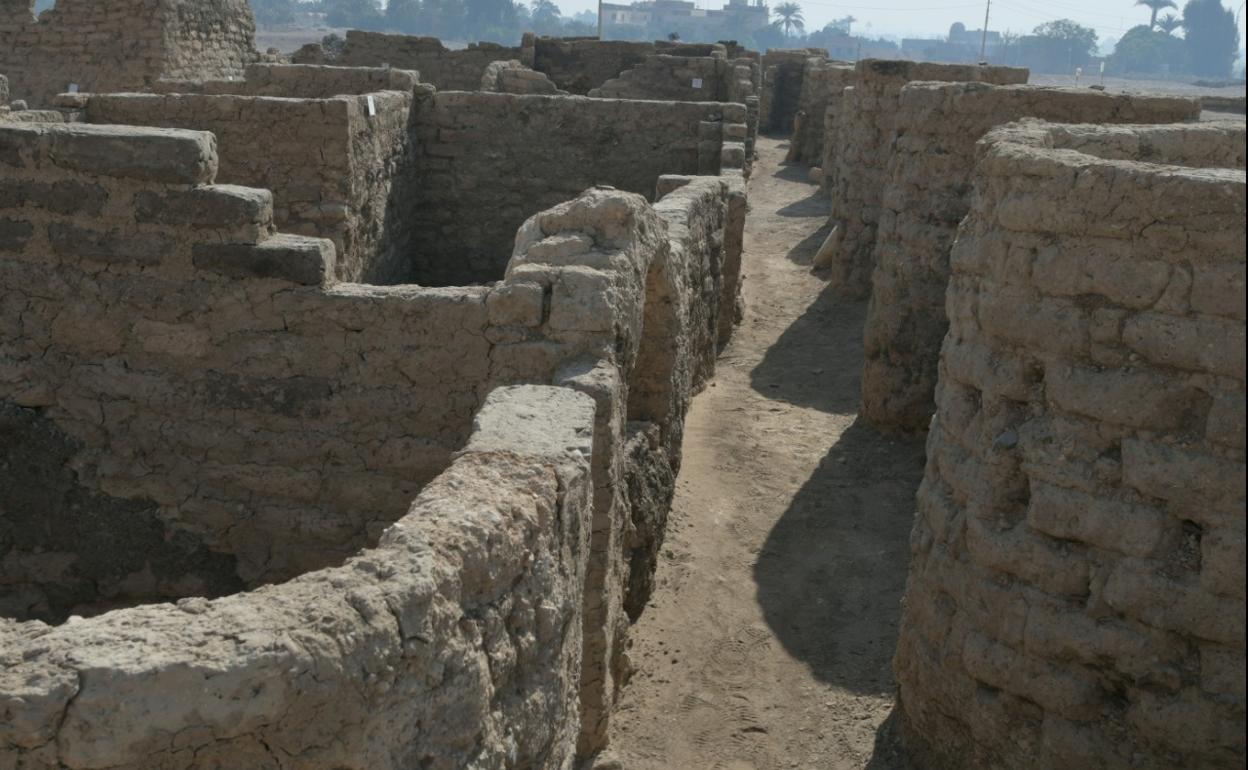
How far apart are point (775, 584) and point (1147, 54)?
78.6 m

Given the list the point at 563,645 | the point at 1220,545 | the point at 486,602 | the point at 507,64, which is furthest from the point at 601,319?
the point at 507,64

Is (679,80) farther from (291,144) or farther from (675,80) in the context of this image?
(291,144)

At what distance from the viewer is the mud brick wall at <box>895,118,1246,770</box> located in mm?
4000

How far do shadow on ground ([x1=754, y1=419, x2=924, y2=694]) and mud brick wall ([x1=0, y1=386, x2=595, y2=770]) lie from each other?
291 centimetres

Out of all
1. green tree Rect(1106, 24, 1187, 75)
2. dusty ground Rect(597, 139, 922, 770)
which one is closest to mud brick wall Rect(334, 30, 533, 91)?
dusty ground Rect(597, 139, 922, 770)

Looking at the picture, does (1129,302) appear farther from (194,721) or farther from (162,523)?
(162,523)

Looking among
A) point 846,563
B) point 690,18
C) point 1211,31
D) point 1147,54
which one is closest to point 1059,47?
point 1147,54

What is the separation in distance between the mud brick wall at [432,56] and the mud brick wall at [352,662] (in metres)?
15.2

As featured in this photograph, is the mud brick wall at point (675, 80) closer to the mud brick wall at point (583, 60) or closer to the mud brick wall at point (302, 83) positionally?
the mud brick wall at point (583, 60)

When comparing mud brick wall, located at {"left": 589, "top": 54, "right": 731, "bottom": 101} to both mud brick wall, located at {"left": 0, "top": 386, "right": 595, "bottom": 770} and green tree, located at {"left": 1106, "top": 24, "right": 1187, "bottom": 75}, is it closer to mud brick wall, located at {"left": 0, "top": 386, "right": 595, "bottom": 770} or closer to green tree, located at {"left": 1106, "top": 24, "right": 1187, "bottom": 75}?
mud brick wall, located at {"left": 0, "top": 386, "right": 595, "bottom": 770}

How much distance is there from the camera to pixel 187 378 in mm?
5582

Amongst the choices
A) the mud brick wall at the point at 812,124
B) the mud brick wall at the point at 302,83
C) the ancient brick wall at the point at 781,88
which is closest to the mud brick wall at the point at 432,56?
the mud brick wall at the point at 302,83

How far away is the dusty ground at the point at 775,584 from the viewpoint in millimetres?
5750

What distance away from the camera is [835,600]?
6961 millimetres
